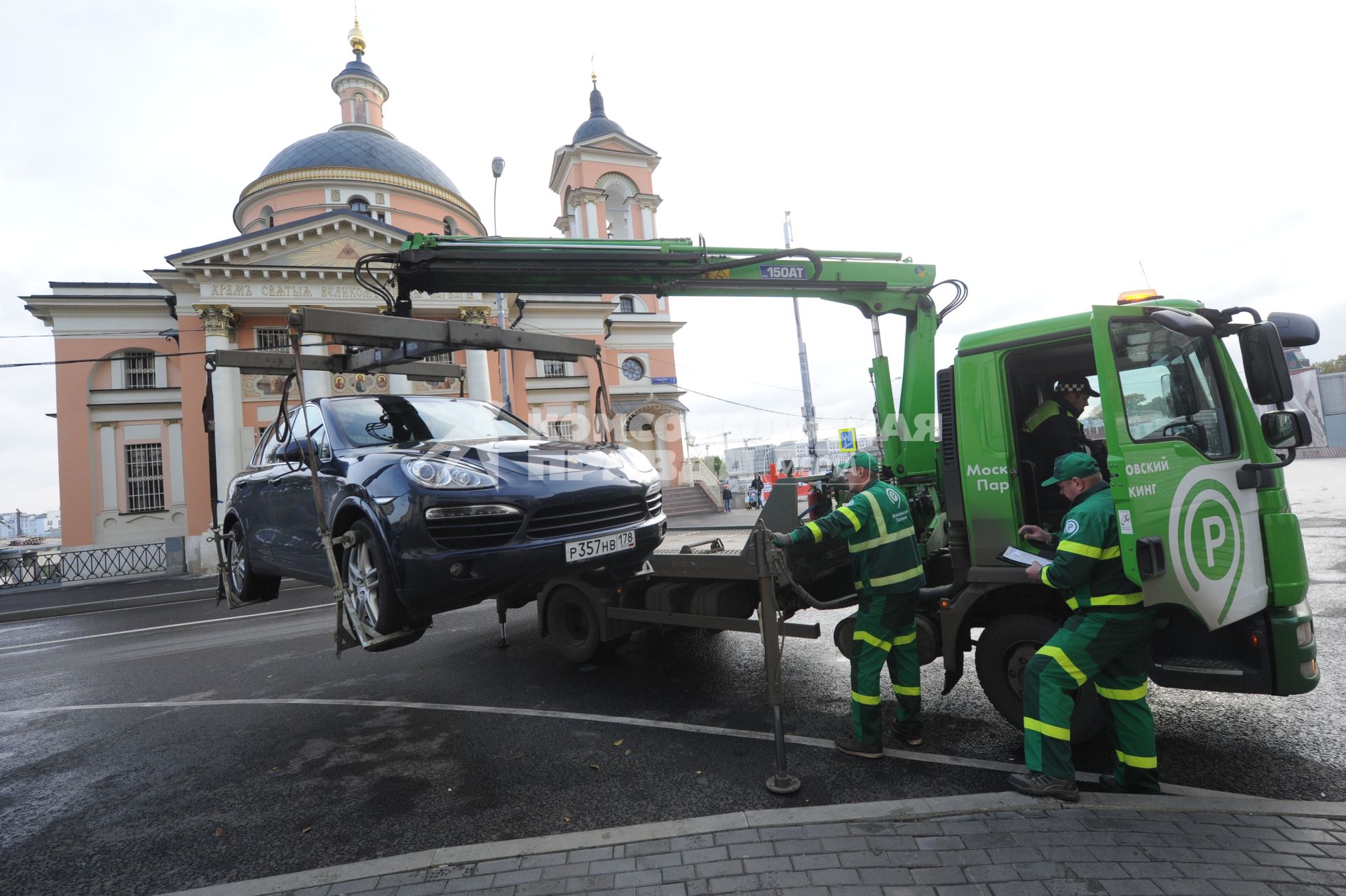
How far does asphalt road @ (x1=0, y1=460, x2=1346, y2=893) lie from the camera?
336cm

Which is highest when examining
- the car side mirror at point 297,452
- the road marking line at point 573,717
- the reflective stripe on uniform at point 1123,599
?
the car side mirror at point 297,452

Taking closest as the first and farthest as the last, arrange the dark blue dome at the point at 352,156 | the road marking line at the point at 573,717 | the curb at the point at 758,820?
the curb at the point at 758,820, the road marking line at the point at 573,717, the dark blue dome at the point at 352,156

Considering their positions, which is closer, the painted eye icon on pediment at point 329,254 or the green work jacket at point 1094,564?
the green work jacket at point 1094,564

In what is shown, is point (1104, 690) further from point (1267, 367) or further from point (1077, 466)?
point (1267, 367)

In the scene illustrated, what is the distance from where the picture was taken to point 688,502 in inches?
1041

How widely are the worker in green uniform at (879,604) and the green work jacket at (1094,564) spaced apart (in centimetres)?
77

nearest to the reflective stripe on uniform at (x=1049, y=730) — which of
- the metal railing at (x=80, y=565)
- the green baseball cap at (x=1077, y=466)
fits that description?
the green baseball cap at (x=1077, y=466)

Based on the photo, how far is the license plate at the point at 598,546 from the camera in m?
3.93

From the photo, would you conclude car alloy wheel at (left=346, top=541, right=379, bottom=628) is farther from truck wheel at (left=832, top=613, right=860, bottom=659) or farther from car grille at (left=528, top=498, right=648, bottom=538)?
truck wheel at (left=832, top=613, right=860, bottom=659)

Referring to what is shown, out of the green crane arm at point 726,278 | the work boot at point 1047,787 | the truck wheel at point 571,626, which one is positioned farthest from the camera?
the truck wheel at point 571,626

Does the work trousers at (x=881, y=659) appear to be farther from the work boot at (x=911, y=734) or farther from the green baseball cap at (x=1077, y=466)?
the green baseball cap at (x=1077, y=466)

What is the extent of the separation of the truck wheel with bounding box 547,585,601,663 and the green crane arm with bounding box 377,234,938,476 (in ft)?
8.74

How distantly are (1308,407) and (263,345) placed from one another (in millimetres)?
49286

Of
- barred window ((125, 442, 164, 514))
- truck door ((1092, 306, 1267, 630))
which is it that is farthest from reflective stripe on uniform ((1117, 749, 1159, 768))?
barred window ((125, 442, 164, 514))
